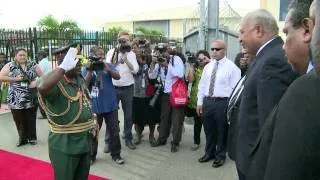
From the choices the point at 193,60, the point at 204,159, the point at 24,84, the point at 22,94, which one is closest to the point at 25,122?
the point at 22,94

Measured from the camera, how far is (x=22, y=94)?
6.75 metres

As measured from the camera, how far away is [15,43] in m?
10.2

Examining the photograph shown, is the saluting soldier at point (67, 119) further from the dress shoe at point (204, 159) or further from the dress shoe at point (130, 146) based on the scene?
the dress shoe at point (130, 146)

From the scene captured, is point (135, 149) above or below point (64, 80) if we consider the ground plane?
below

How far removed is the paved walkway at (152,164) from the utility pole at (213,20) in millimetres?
2007

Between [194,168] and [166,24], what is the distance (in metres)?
66.6

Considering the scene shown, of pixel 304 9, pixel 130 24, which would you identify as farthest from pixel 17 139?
pixel 130 24

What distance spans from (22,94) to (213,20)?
3745mm

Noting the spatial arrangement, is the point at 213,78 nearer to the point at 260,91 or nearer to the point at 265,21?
the point at 265,21

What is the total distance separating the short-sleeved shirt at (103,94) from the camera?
556 cm

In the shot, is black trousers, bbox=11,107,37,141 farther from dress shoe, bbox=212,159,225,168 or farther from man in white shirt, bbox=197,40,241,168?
dress shoe, bbox=212,159,225,168

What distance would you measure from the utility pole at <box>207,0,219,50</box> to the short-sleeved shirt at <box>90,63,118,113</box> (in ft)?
8.25

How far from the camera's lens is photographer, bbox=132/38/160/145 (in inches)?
257

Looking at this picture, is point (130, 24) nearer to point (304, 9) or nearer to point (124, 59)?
point (124, 59)
